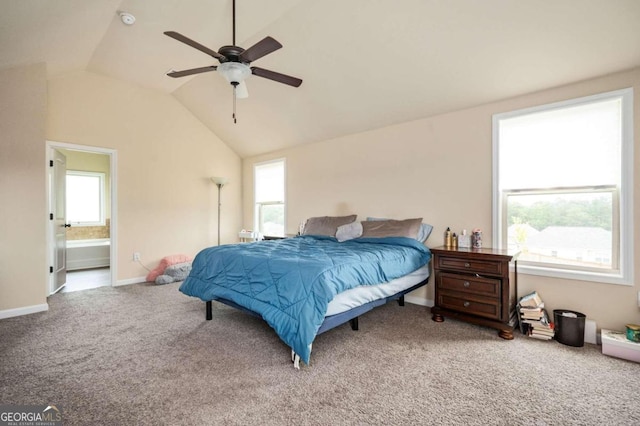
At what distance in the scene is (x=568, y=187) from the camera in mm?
2744

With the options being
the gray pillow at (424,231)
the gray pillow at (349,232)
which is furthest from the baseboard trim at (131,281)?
the gray pillow at (424,231)

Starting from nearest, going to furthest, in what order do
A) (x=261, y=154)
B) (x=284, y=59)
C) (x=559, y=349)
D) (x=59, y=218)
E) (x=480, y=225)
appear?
(x=559, y=349)
(x=480, y=225)
(x=284, y=59)
(x=59, y=218)
(x=261, y=154)

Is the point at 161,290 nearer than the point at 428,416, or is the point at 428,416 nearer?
the point at 428,416

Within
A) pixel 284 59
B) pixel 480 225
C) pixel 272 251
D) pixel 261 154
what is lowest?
pixel 272 251

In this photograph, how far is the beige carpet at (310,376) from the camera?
1.62 meters

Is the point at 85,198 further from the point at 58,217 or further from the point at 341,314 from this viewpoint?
the point at 341,314

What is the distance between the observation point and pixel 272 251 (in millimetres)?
2854

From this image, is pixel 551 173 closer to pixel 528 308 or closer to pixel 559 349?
pixel 528 308

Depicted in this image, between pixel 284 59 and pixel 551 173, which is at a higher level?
pixel 284 59

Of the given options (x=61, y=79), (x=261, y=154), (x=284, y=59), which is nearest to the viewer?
(x=284, y=59)

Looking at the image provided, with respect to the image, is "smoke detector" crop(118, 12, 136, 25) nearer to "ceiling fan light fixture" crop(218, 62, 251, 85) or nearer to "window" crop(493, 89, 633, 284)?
"ceiling fan light fixture" crop(218, 62, 251, 85)

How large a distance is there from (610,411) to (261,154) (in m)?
5.52

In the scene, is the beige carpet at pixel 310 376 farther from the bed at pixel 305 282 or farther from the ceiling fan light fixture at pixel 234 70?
the ceiling fan light fixture at pixel 234 70

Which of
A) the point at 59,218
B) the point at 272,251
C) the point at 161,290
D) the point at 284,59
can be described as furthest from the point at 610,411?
the point at 59,218
